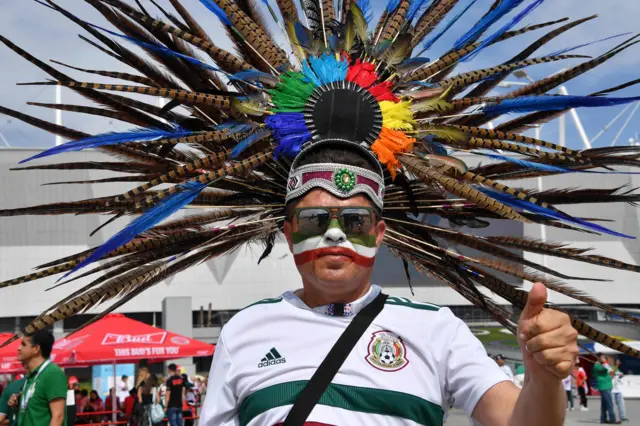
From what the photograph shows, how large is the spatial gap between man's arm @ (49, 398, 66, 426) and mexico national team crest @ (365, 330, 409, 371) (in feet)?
11.4

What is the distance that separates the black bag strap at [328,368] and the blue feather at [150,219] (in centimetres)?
75

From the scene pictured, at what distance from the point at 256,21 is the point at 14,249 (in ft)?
103

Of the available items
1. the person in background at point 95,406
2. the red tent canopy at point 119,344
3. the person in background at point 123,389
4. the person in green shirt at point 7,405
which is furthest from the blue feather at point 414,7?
the person in background at point 123,389

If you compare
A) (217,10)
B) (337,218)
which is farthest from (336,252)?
(217,10)

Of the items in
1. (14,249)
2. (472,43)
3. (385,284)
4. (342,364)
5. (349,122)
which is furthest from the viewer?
(385,284)

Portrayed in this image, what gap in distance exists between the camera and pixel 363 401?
85.7 inches

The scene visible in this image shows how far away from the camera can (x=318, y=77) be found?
2859 mm

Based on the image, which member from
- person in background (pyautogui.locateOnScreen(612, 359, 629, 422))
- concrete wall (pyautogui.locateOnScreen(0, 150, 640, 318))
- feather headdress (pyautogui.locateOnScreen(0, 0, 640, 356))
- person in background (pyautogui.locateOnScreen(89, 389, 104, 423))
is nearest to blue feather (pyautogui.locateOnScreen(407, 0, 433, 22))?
feather headdress (pyautogui.locateOnScreen(0, 0, 640, 356))

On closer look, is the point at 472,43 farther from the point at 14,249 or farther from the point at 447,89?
the point at 14,249

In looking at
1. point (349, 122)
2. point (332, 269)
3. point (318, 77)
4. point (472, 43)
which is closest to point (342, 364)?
point (332, 269)

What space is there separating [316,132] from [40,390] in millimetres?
3390

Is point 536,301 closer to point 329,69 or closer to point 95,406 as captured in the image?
point 329,69

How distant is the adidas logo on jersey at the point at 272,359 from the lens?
2.31m

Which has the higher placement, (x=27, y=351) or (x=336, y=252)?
(x=336, y=252)
